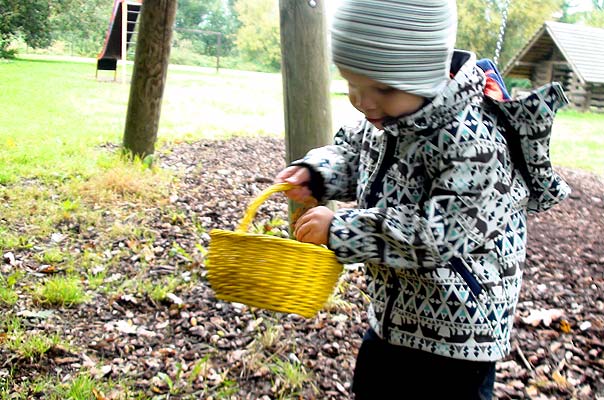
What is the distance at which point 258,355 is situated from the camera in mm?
2404

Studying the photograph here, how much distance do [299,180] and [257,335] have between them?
3.76ft

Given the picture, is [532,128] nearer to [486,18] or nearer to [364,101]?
[364,101]

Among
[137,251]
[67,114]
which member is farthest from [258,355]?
[67,114]

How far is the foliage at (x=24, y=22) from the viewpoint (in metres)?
17.6

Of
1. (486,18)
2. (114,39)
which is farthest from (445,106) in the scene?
(486,18)

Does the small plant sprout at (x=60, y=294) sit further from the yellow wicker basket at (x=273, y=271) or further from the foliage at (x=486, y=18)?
the foliage at (x=486, y=18)

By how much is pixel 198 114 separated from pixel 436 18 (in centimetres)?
855

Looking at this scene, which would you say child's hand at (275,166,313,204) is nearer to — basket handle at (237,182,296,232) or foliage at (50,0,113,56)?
basket handle at (237,182,296,232)

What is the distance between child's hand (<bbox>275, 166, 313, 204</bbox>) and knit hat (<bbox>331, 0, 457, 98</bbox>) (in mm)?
433

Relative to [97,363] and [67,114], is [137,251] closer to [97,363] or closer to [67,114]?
[97,363]

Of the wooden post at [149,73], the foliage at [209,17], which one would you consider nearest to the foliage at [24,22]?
the foliage at [209,17]

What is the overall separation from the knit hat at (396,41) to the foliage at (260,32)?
25980 millimetres

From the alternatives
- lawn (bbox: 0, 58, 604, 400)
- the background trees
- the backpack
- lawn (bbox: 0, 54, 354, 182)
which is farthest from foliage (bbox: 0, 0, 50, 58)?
the backpack

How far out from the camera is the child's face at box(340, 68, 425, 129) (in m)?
1.30
